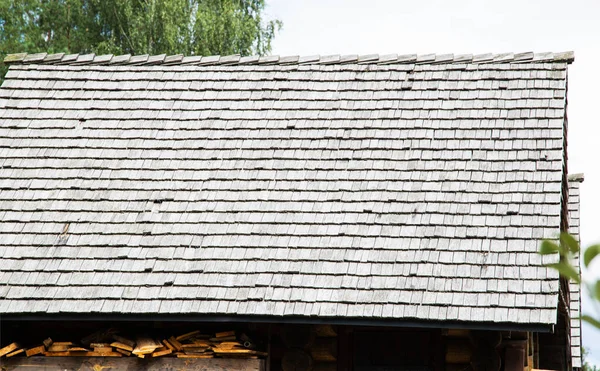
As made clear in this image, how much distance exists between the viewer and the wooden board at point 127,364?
7.27 metres

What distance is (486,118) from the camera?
9109 mm

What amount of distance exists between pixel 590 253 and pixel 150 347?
666 cm

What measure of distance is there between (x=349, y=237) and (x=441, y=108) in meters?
2.27

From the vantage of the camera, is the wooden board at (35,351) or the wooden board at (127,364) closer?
the wooden board at (127,364)

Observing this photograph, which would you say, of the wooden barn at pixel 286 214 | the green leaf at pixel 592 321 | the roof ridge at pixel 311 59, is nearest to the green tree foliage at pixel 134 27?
the roof ridge at pixel 311 59

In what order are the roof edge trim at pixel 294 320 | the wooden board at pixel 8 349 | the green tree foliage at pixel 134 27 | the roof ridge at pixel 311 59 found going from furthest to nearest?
the green tree foliage at pixel 134 27 → the roof ridge at pixel 311 59 → the wooden board at pixel 8 349 → the roof edge trim at pixel 294 320

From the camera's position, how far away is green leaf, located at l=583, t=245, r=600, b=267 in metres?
1.03

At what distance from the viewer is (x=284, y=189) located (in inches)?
335

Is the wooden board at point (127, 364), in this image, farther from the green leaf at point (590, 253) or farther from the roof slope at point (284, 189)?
the green leaf at point (590, 253)

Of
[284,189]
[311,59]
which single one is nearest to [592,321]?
[284,189]

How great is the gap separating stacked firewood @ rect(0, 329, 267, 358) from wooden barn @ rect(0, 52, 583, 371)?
2 centimetres

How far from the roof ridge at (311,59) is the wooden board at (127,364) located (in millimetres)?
4269

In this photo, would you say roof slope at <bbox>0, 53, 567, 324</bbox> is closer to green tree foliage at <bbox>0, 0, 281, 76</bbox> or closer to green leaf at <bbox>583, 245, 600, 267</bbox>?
green leaf at <bbox>583, 245, 600, 267</bbox>

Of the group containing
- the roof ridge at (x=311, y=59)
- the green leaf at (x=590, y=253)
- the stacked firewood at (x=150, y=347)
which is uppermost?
the roof ridge at (x=311, y=59)
